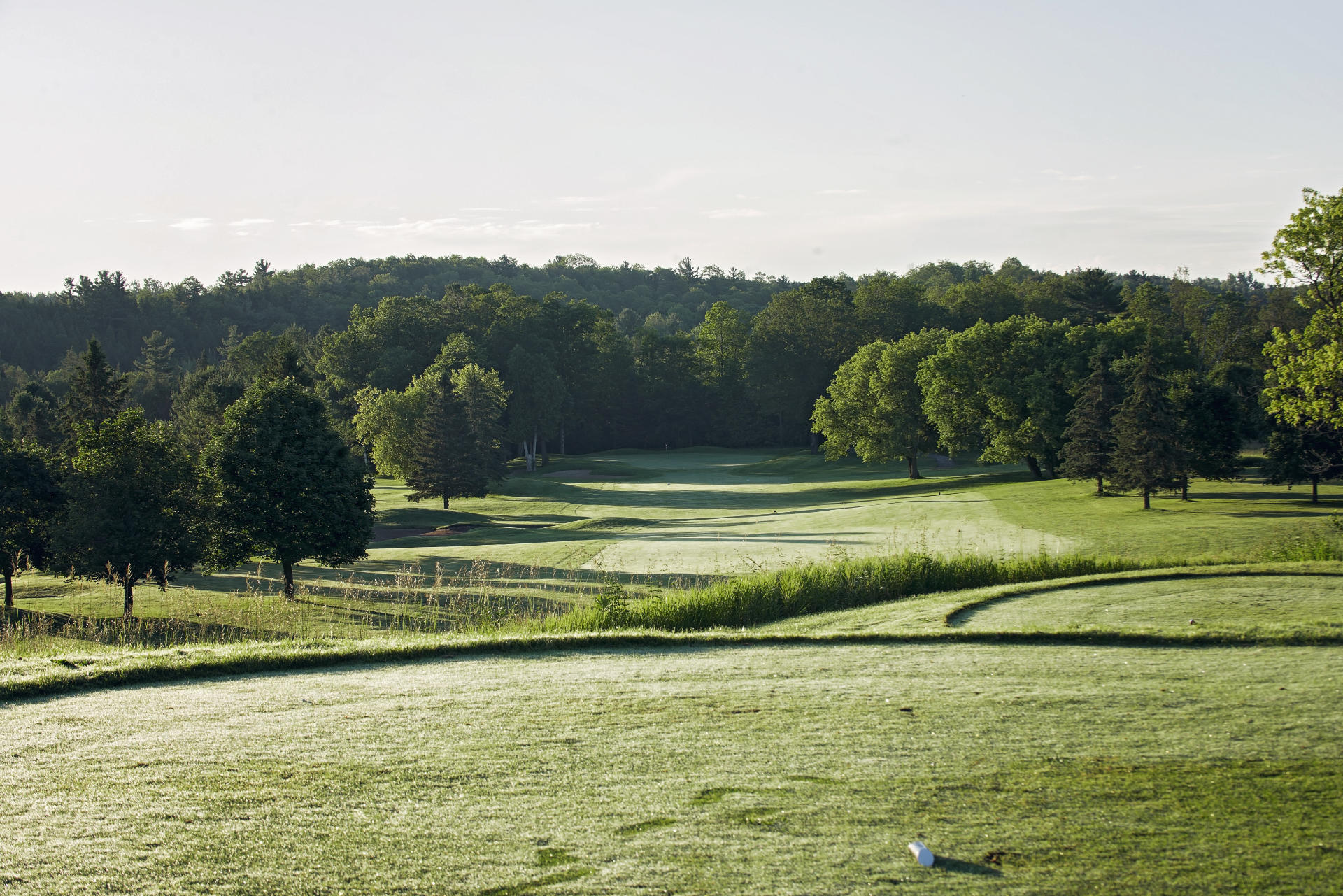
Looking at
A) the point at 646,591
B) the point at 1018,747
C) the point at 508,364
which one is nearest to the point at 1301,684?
the point at 1018,747

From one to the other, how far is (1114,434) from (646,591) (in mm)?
26633

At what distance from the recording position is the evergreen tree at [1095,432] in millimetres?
40219

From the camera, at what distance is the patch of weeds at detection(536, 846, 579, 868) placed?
15.2 feet

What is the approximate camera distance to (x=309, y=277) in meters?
157

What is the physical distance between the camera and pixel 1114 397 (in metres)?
41.6

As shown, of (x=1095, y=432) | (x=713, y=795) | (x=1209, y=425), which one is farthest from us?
(x=1095, y=432)

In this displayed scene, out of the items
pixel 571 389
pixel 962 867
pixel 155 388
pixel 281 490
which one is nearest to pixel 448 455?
pixel 281 490

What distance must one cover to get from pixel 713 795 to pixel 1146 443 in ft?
116

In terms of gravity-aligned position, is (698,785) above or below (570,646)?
above

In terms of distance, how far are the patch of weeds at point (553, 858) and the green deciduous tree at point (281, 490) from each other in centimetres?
2510

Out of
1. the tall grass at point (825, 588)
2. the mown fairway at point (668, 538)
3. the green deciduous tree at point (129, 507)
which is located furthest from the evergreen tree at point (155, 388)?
the tall grass at point (825, 588)

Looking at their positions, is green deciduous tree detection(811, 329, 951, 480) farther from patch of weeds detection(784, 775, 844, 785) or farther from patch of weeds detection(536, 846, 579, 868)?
patch of weeds detection(536, 846, 579, 868)

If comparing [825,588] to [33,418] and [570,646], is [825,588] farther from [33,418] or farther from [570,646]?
[33,418]

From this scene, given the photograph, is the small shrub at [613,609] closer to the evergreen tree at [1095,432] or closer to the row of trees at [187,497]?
the row of trees at [187,497]
